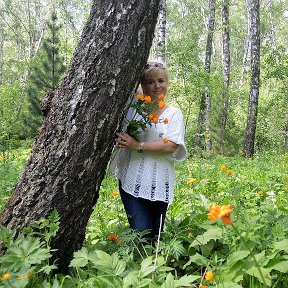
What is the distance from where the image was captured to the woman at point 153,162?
2.66 m

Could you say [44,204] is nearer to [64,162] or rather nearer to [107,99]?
[64,162]

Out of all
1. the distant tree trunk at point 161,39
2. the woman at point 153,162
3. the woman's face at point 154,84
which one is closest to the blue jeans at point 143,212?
the woman at point 153,162

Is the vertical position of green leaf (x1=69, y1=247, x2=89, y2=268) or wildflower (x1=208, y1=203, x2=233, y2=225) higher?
wildflower (x1=208, y1=203, x2=233, y2=225)

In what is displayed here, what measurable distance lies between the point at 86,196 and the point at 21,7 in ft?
115

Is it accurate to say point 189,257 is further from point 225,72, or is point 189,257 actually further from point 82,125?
point 225,72

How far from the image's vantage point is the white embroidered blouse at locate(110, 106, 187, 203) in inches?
105

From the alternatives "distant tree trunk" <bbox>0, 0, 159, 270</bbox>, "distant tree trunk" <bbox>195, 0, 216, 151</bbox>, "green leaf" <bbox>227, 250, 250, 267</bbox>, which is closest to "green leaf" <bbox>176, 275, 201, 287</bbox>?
"green leaf" <bbox>227, 250, 250, 267</bbox>

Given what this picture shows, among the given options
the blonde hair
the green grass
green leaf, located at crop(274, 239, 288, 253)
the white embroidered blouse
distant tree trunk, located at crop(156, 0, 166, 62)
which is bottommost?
the green grass

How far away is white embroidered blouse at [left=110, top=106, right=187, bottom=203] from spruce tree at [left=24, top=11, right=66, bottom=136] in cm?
1372

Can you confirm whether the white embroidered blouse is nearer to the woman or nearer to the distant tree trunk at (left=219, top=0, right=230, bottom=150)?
the woman

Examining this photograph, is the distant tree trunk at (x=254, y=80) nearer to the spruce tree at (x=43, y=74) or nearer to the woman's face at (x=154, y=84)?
the spruce tree at (x=43, y=74)

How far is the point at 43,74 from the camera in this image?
16.2 metres

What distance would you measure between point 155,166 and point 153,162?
1.2 inches

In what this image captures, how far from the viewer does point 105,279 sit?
5.97 feet
